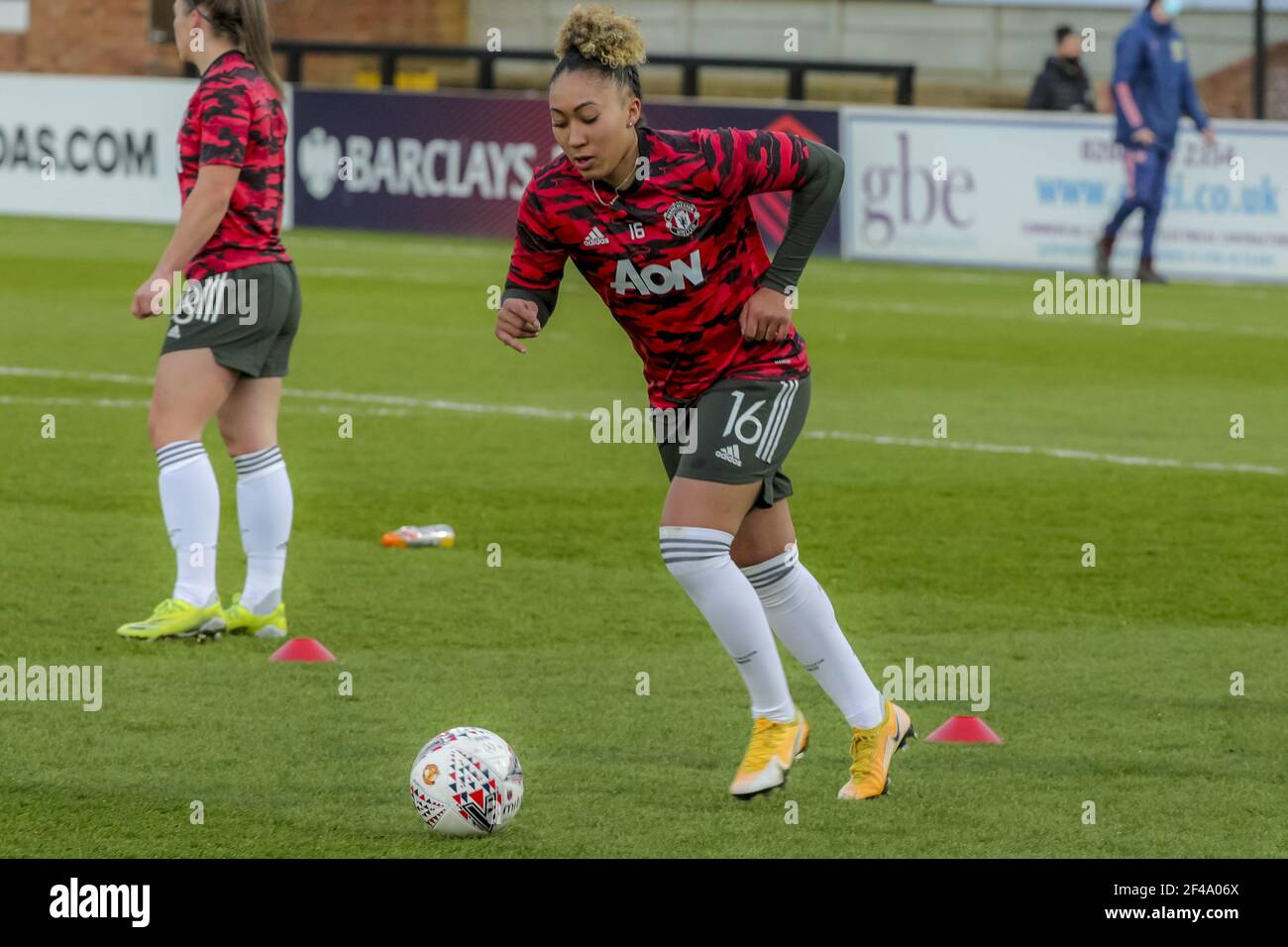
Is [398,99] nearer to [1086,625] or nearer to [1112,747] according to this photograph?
[1086,625]

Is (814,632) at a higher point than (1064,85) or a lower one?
lower

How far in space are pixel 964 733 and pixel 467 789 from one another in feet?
5.48

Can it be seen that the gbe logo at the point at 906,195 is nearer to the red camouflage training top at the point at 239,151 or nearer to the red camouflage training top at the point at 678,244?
the red camouflage training top at the point at 239,151

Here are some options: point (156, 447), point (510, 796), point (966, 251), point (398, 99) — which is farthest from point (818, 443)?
point (398, 99)

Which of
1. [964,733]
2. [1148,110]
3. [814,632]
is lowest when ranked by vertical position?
[964,733]

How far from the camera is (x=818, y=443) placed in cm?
1271

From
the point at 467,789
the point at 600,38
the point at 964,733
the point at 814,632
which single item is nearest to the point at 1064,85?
the point at 964,733

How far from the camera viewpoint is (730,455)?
5949 mm

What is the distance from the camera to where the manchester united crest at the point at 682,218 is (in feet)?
19.2

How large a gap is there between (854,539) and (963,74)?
26506mm

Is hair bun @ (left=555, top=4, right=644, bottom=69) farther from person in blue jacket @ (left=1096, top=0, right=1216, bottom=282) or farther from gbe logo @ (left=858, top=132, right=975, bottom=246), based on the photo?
gbe logo @ (left=858, top=132, right=975, bottom=246)

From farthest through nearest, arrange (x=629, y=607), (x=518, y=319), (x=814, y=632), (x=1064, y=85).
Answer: (x=1064, y=85), (x=629, y=607), (x=814, y=632), (x=518, y=319)

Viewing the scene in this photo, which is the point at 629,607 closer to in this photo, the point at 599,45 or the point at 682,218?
the point at 682,218

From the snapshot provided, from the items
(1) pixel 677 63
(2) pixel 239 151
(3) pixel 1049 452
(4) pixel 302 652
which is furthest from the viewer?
(1) pixel 677 63
